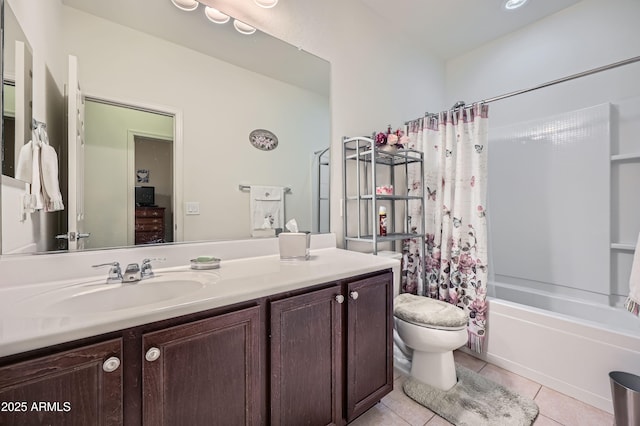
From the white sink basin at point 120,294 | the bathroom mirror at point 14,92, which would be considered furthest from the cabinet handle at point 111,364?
the bathroom mirror at point 14,92

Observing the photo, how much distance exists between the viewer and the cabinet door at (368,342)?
1.16 meters

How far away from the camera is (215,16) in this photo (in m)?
1.42

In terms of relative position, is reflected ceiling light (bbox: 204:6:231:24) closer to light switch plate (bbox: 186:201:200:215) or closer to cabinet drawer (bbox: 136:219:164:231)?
light switch plate (bbox: 186:201:200:215)

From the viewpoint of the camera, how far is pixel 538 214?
2355 mm

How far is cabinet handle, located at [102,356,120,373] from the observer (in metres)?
0.64

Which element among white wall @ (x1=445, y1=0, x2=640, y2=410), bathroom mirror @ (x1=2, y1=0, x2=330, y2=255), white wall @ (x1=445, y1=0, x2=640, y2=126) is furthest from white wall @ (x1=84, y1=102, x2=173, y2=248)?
white wall @ (x1=445, y1=0, x2=640, y2=126)

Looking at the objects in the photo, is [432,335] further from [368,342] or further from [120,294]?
[120,294]

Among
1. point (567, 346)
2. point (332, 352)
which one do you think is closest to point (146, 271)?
point (332, 352)

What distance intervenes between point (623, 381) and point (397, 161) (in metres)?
1.84

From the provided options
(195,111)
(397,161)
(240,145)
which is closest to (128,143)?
(195,111)

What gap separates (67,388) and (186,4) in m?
1.65

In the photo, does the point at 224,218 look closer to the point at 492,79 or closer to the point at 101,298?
the point at 101,298

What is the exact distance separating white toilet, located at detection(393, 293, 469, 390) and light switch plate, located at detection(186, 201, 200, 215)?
51.2 inches

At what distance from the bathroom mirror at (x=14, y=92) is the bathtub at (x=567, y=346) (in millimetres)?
2589
